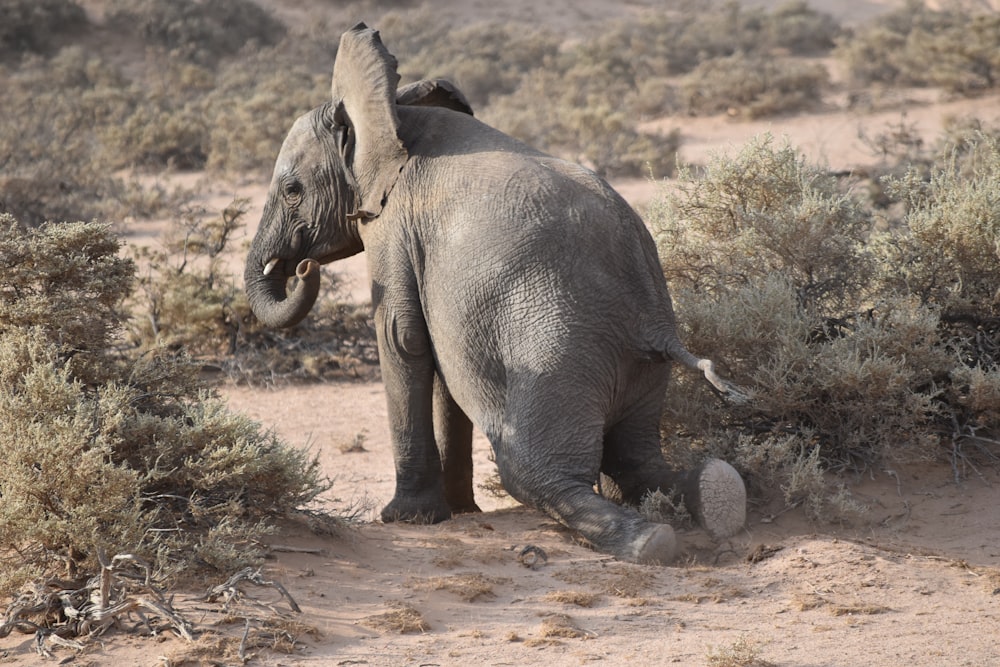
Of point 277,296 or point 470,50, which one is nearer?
point 277,296

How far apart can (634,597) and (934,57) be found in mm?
18022

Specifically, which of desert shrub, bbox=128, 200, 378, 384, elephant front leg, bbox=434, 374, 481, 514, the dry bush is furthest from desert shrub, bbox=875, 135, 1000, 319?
desert shrub, bbox=128, 200, 378, 384

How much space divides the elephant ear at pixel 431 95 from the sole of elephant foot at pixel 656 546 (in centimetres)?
241


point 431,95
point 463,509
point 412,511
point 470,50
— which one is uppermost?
point 470,50

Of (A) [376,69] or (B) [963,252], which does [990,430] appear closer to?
(B) [963,252]

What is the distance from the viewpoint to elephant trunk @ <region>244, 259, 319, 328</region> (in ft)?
18.4

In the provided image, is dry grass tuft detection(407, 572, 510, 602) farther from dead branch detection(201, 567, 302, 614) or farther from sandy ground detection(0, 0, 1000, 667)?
dead branch detection(201, 567, 302, 614)

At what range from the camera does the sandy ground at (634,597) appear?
385 cm

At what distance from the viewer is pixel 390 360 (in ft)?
18.1

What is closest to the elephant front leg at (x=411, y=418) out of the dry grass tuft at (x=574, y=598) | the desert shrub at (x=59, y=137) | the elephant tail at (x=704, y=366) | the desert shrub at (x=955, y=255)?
the elephant tail at (x=704, y=366)

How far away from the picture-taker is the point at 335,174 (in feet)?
19.1

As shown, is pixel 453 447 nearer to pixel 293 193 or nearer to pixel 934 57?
pixel 293 193

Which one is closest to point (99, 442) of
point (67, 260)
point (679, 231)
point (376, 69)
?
point (67, 260)

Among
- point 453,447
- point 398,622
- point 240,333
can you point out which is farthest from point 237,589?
point 240,333
